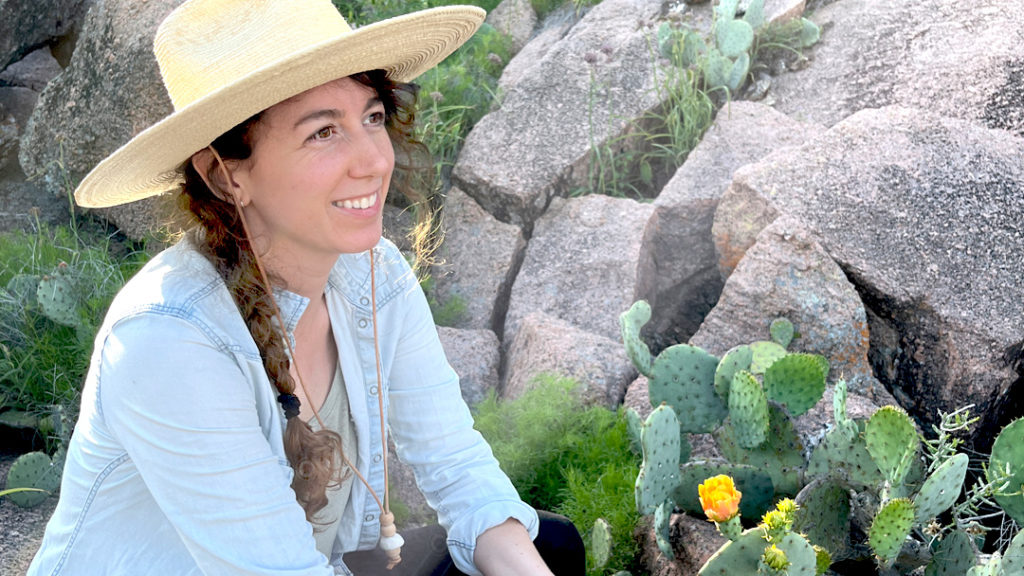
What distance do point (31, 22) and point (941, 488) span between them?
13.9ft

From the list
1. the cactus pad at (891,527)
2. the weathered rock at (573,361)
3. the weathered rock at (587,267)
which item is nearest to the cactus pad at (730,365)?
the cactus pad at (891,527)

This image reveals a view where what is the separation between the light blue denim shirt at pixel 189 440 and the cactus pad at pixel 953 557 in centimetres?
103

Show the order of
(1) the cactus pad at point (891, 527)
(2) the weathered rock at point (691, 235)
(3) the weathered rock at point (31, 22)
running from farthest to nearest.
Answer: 1. (3) the weathered rock at point (31, 22)
2. (2) the weathered rock at point (691, 235)
3. (1) the cactus pad at point (891, 527)

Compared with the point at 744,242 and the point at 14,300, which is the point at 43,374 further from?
the point at 744,242

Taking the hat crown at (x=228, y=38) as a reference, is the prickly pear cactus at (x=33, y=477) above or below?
below

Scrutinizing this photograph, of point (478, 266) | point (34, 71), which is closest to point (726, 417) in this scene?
point (478, 266)

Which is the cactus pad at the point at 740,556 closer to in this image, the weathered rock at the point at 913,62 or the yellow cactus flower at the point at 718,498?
the yellow cactus flower at the point at 718,498

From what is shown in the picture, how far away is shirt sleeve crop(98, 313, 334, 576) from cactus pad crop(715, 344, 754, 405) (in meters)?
1.31

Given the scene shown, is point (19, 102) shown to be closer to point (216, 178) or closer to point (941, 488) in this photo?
point (216, 178)

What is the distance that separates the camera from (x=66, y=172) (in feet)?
13.2

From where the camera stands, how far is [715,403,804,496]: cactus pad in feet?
8.47

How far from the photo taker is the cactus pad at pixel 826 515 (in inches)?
93.7

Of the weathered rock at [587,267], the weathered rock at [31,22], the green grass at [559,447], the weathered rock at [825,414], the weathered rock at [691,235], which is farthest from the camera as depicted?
the weathered rock at [31,22]

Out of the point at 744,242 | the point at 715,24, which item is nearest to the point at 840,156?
the point at 744,242
